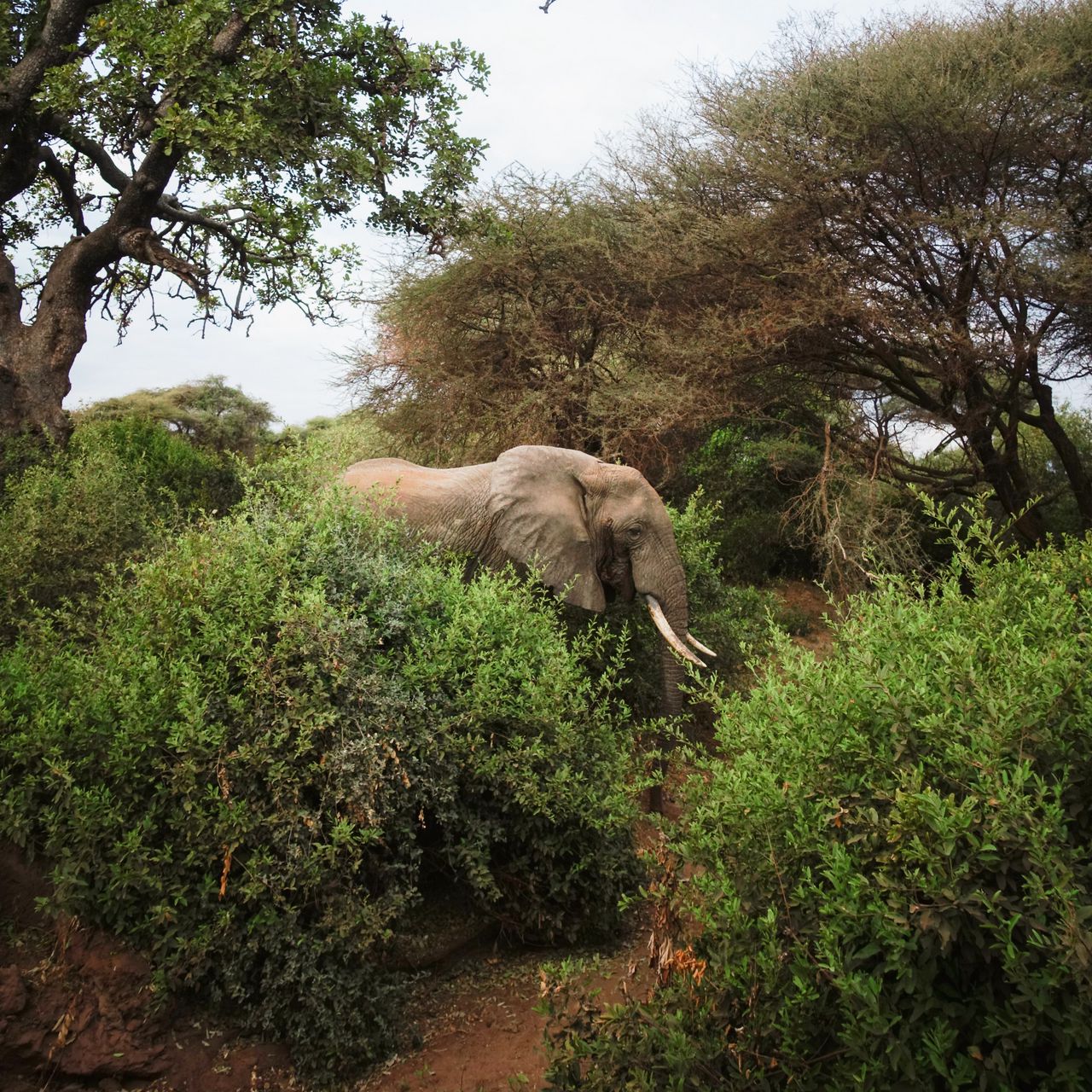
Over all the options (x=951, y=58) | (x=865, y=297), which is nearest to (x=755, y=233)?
(x=865, y=297)

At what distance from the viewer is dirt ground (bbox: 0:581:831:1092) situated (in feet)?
13.2

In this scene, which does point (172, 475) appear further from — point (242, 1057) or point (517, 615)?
point (242, 1057)

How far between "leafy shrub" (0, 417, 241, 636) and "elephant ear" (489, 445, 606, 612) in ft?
7.53

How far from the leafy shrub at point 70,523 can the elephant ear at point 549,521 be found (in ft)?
7.53

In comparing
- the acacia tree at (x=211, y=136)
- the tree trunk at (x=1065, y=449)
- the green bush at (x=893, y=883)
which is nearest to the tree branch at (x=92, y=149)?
the acacia tree at (x=211, y=136)

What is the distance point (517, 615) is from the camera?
5.70m

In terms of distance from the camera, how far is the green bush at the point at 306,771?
14.1 feet

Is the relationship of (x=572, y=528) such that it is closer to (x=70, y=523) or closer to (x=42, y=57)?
(x=70, y=523)

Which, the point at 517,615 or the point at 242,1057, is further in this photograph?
the point at 517,615

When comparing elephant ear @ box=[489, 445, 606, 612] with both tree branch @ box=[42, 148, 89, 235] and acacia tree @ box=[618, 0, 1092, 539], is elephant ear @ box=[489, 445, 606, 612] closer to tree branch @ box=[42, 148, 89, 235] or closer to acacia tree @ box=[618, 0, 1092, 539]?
acacia tree @ box=[618, 0, 1092, 539]

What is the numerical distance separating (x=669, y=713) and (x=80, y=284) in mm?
9069

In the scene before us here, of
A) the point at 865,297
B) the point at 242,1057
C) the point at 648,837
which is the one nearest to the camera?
the point at 242,1057

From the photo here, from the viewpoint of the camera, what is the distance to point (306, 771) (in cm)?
454

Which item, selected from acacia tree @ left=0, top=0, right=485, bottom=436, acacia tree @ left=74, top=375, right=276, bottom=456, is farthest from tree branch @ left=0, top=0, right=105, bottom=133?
acacia tree @ left=74, top=375, right=276, bottom=456
